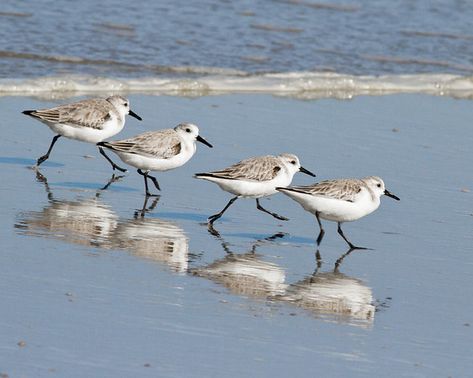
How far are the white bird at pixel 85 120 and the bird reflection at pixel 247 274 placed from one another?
9.77ft

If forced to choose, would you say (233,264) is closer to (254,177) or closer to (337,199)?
(337,199)

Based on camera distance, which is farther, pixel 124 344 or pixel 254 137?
pixel 254 137

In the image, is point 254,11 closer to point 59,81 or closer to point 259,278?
point 59,81

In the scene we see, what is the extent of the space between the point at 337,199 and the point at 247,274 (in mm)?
1218

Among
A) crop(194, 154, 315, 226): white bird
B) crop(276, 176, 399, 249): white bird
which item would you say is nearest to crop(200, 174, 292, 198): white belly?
→ crop(194, 154, 315, 226): white bird

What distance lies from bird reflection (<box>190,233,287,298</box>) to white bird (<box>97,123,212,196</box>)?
177cm

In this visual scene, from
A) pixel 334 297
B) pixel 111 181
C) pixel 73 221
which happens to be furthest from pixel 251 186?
pixel 334 297

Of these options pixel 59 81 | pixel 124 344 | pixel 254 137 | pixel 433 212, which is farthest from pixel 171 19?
pixel 124 344

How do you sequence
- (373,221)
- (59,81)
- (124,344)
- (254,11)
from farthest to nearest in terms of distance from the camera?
(254,11) → (59,81) → (373,221) → (124,344)

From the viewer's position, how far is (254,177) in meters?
9.40

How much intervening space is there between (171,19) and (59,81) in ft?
17.8

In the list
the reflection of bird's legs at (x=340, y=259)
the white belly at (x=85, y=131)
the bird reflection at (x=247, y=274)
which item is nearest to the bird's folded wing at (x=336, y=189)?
the reflection of bird's legs at (x=340, y=259)

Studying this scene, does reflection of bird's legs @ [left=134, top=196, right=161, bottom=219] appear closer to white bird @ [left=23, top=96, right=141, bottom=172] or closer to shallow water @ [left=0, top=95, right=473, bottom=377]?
shallow water @ [left=0, top=95, right=473, bottom=377]

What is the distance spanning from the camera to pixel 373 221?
984 cm
